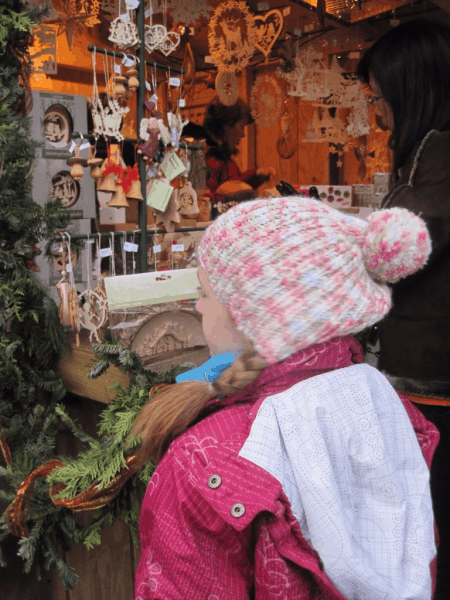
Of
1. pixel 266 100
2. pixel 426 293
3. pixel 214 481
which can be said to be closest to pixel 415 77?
pixel 426 293

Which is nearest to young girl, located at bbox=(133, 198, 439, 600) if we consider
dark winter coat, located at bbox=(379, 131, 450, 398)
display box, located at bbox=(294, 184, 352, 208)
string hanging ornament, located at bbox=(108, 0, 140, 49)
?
dark winter coat, located at bbox=(379, 131, 450, 398)

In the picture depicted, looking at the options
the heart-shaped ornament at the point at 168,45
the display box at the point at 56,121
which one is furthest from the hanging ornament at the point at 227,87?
the display box at the point at 56,121

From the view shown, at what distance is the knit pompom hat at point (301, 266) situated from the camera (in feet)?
2.89

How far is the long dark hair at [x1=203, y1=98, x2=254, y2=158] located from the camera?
9.92 feet

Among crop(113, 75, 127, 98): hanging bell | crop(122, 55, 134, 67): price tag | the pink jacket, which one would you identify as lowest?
the pink jacket

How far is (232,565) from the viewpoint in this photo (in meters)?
0.85

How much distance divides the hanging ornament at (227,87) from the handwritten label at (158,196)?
1.34m

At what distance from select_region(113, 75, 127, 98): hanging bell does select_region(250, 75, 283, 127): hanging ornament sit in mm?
→ 1525

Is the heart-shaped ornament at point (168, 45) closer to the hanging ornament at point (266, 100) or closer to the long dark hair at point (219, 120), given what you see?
the long dark hair at point (219, 120)

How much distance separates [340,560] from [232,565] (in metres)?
0.16

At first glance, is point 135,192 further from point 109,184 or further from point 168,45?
point 168,45

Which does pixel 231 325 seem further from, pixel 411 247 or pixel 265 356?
pixel 411 247

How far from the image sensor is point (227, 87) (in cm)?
303

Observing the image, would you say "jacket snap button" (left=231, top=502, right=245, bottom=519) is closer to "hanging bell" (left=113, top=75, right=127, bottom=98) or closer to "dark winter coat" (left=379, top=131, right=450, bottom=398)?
"dark winter coat" (left=379, top=131, right=450, bottom=398)
